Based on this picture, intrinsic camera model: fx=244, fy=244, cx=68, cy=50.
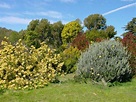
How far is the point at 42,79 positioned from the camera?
304 inches

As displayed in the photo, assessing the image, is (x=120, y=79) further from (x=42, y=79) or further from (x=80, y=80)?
(x=42, y=79)

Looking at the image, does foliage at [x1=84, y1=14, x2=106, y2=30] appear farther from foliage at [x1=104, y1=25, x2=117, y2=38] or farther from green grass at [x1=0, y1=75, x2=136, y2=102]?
green grass at [x1=0, y1=75, x2=136, y2=102]

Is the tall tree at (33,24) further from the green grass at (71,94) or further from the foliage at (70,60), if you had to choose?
the green grass at (71,94)

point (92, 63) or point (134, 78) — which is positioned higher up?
point (92, 63)

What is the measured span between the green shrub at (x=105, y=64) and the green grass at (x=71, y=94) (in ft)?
3.06

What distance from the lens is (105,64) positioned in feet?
26.7

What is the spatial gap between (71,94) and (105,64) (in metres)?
2.30

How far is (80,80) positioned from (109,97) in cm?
208

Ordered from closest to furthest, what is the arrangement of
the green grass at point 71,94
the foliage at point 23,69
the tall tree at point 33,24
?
the green grass at point 71,94
the foliage at point 23,69
the tall tree at point 33,24

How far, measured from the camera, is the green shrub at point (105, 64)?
8120 mm

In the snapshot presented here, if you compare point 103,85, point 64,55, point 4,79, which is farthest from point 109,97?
point 64,55

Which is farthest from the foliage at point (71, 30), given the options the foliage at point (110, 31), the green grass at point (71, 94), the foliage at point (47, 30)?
the green grass at point (71, 94)

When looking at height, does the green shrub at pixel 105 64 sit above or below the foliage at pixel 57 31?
below

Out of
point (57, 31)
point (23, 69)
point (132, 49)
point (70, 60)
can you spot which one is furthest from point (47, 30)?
point (23, 69)
